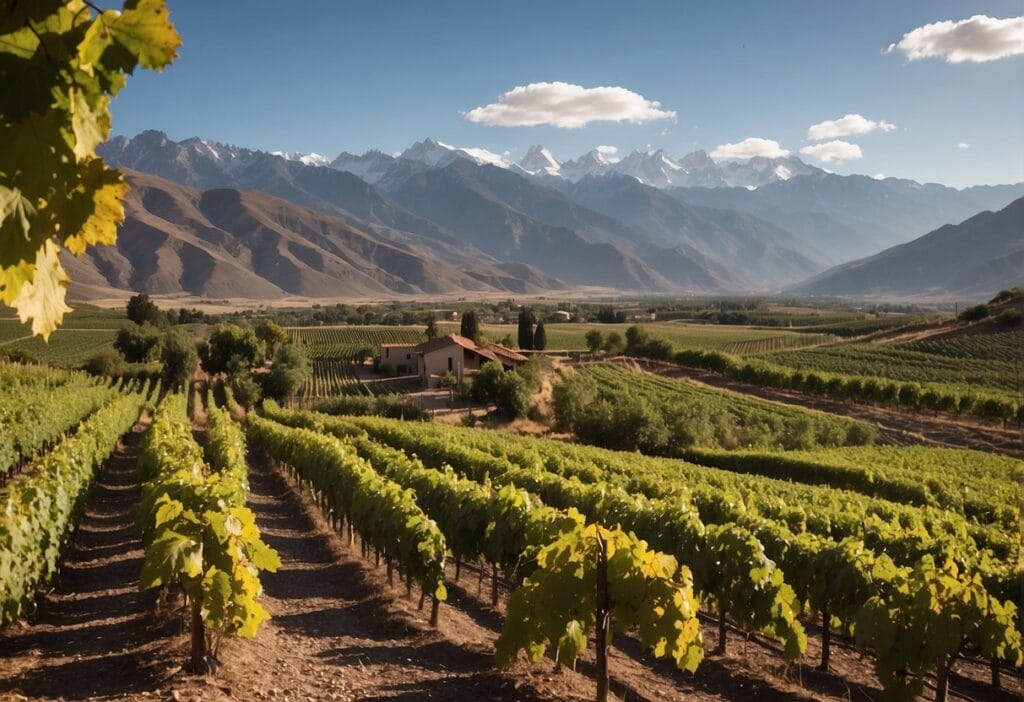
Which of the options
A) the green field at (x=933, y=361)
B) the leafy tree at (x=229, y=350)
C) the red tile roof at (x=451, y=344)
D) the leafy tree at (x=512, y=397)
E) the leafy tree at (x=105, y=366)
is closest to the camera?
the leafy tree at (x=512, y=397)

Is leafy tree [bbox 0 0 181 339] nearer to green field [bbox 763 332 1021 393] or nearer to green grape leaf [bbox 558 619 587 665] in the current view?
green grape leaf [bbox 558 619 587 665]

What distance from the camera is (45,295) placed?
156cm

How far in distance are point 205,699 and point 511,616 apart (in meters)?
3.02

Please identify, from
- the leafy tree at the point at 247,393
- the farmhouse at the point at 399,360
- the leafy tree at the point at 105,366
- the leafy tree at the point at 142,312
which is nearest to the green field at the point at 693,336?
the farmhouse at the point at 399,360

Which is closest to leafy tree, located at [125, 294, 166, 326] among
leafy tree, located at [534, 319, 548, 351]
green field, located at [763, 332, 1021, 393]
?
leafy tree, located at [534, 319, 548, 351]

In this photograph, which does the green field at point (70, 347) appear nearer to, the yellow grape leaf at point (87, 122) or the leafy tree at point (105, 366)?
the leafy tree at point (105, 366)

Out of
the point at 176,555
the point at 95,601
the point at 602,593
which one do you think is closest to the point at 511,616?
the point at 602,593

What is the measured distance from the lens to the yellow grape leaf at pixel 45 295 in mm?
1496

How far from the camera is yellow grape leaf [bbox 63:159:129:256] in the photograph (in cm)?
157

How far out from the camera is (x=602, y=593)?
6.16 meters

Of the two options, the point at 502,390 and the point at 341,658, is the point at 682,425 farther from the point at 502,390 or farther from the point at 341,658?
the point at 341,658

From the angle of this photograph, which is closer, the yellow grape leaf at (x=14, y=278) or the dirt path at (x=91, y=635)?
A: the yellow grape leaf at (x=14, y=278)

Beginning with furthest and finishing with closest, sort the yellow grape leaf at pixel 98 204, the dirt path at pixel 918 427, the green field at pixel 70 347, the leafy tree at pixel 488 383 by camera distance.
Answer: the green field at pixel 70 347
the leafy tree at pixel 488 383
the dirt path at pixel 918 427
the yellow grape leaf at pixel 98 204

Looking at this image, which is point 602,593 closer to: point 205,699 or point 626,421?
point 205,699
